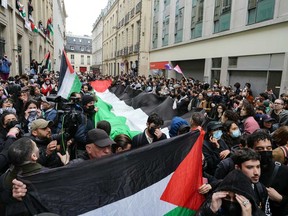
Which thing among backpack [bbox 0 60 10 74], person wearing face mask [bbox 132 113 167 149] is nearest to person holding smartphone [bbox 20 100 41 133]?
person wearing face mask [bbox 132 113 167 149]

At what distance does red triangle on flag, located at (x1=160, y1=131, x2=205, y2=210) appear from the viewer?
8.00 feet

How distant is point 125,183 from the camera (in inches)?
87.0

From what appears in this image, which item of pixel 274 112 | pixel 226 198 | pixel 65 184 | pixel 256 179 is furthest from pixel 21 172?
pixel 274 112

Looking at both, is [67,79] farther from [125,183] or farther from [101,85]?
[101,85]

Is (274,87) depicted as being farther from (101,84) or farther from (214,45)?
(101,84)

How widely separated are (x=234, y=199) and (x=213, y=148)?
1.41 meters

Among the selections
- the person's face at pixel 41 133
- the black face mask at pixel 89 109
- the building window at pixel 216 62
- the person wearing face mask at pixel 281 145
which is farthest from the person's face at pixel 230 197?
the building window at pixel 216 62

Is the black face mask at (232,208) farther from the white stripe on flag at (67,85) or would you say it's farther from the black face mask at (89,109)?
the white stripe on flag at (67,85)

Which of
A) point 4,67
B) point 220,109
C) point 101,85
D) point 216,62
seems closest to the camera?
point 220,109

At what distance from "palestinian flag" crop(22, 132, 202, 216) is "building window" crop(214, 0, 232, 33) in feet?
40.6

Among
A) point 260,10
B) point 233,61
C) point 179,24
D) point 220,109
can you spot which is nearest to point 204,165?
point 220,109

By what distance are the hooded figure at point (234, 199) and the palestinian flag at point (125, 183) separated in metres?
0.52

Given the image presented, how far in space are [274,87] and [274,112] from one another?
17.7ft

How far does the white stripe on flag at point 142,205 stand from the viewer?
2102 millimetres
